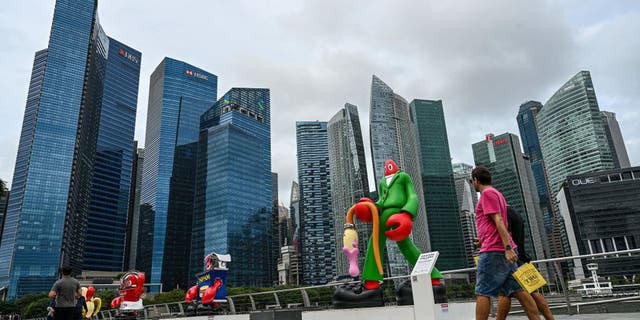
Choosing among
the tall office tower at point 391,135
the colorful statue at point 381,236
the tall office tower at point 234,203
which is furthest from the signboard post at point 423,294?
the tall office tower at point 391,135

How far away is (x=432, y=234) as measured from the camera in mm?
143125

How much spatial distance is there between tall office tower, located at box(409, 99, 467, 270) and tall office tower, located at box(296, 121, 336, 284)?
43.8 m

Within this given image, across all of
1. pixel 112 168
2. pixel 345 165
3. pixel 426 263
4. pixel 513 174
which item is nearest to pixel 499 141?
pixel 513 174

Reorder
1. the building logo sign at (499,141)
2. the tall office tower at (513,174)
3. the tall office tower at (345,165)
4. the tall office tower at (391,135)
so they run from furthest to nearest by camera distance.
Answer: the building logo sign at (499,141) → the tall office tower at (513,174) → the tall office tower at (345,165) → the tall office tower at (391,135)

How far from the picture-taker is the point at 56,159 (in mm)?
117188

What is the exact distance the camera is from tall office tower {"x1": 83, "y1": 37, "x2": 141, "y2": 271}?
13288cm

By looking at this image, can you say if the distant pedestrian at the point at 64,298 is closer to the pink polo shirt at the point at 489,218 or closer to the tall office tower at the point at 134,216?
the pink polo shirt at the point at 489,218

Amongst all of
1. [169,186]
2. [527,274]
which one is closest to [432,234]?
[169,186]

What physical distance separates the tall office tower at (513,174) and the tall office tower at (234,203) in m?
102

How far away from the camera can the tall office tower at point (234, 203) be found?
118250 mm

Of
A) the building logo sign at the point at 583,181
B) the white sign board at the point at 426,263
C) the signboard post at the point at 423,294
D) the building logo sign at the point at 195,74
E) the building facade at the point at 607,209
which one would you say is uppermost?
the building logo sign at the point at 195,74

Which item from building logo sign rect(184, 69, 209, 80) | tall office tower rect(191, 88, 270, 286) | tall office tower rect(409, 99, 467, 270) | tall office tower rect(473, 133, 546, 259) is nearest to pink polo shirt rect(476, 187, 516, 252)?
tall office tower rect(191, 88, 270, 286)

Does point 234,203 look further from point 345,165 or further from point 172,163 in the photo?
point 345,165

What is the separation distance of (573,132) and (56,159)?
608 feet
